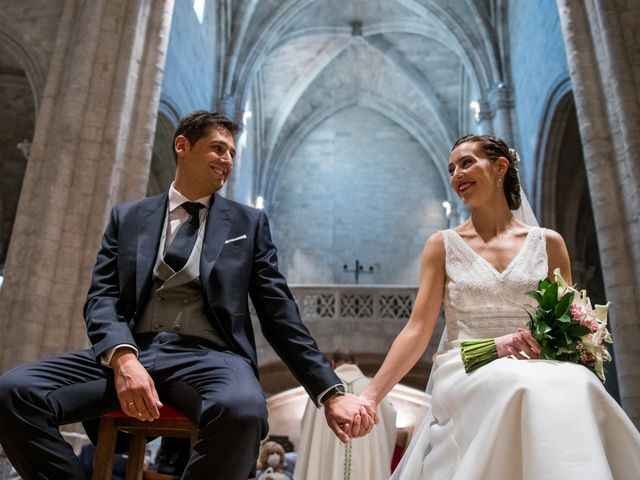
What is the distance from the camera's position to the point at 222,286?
233cm

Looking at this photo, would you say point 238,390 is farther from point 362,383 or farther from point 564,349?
point 362,383

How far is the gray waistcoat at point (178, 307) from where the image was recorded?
2283 millimetres

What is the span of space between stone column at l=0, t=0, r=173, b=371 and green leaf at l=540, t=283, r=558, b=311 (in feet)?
19.5

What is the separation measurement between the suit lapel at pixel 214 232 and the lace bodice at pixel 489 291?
3.36 feet

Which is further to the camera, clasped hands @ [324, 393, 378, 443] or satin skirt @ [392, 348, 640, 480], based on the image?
clasped hands @ [324, 393, 378, 443]

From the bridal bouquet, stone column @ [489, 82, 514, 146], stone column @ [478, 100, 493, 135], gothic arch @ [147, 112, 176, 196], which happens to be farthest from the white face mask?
stone column @ [478, 100, 493, 135]

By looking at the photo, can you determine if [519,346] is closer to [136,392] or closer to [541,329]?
[541,329]

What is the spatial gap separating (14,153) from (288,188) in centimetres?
1046

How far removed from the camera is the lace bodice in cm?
258

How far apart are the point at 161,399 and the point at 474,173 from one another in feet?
5.59

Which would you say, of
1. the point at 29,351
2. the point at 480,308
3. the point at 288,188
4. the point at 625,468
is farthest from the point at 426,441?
the point at 288,188

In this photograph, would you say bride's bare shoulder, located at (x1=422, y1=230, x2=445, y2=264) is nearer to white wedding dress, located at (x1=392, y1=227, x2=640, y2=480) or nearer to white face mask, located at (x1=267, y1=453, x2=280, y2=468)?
white wedding dress, located at (x1=392, y1=227, x2=640, y2=480)

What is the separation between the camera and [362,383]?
5.71 m

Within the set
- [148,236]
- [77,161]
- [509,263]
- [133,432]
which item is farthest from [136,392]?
[77,161]
